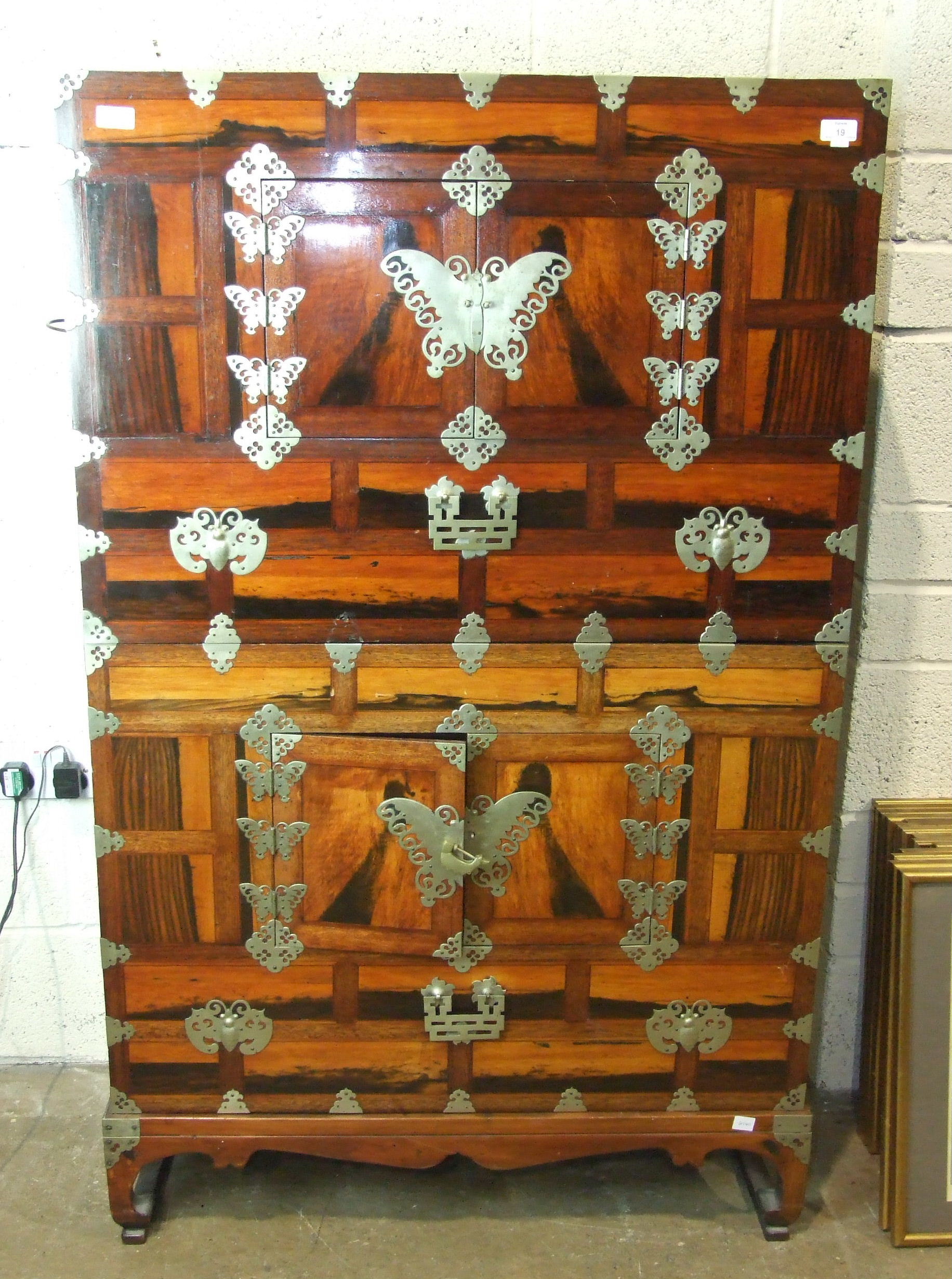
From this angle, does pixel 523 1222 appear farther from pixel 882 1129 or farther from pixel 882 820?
pixel 882 820

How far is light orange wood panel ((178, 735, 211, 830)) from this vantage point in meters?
1.77

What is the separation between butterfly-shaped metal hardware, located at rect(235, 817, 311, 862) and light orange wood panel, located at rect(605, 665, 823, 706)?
0.57 metres

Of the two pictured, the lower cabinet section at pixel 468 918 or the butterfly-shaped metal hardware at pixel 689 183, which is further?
the lower cabinet section at pixel 468 918

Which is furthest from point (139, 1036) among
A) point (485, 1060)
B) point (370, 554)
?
point (370, 554)

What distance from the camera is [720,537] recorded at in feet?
5.68

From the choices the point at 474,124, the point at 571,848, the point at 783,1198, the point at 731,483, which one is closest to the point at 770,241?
the point at 731,483

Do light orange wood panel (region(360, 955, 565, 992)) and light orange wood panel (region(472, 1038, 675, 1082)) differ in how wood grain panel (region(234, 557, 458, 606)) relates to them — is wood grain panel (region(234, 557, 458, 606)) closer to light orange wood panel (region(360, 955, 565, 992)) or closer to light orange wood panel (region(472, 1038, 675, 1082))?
light orange wood panel (region(360, 955, 565, 992))

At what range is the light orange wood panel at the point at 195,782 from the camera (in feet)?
5.82

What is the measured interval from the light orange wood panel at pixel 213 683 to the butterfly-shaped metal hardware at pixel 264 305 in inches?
20.5

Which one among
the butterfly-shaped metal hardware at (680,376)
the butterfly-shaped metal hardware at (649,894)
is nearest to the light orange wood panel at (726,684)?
the butterfly-shaped metal hardware at (649,894)

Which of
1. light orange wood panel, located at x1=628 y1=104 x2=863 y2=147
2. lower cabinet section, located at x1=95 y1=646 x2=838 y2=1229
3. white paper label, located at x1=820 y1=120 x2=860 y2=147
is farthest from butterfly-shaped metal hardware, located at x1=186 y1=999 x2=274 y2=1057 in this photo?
white paper label, located at x1=820 y1=120 x2=860 y2=147

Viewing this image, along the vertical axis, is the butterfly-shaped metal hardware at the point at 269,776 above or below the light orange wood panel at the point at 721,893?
above

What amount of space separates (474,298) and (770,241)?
0.47 m

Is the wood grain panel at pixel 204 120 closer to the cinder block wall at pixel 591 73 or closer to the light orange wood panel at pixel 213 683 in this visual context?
the cinder block wall at pixel 591 73
